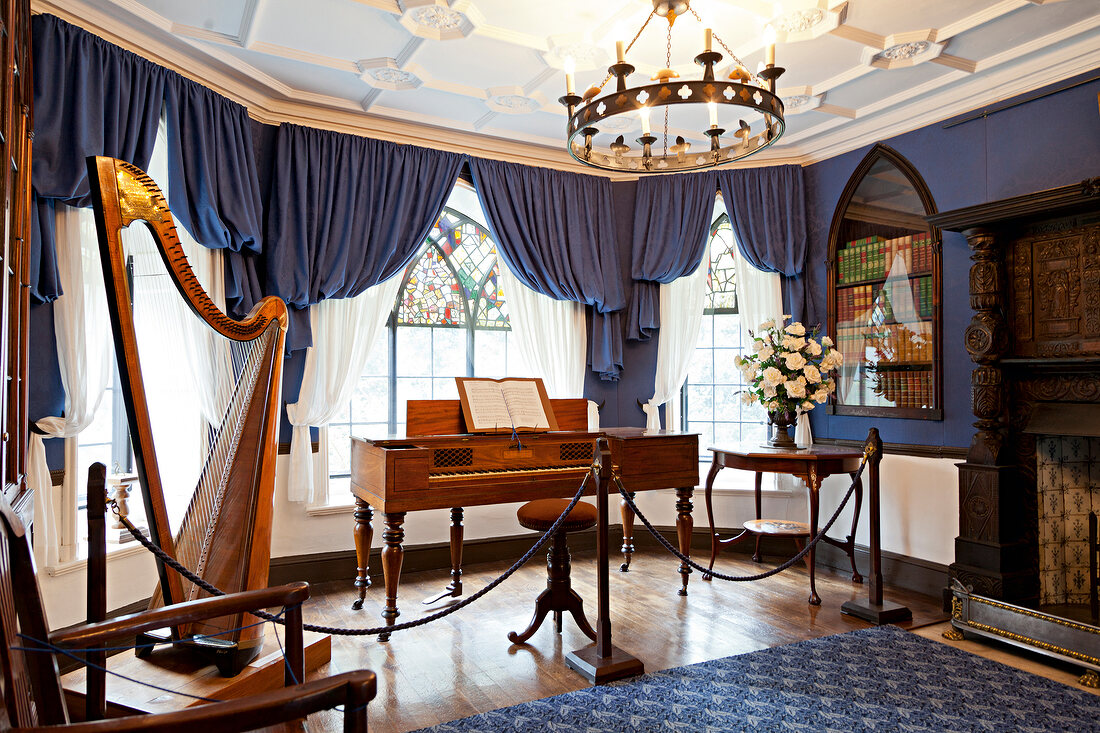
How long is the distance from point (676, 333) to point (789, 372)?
1.23 metres

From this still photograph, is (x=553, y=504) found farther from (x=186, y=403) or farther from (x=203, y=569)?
(x=186, y=403)

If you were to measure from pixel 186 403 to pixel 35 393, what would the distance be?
86cm

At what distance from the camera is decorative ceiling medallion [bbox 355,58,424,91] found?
13.2ft

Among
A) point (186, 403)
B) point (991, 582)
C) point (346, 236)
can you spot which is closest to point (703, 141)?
point (346, 236)

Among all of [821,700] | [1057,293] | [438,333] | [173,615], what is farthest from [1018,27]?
[173,615]

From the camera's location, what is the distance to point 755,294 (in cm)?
557

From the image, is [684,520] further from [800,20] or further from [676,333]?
[800,20]

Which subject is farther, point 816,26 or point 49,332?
point 816,26

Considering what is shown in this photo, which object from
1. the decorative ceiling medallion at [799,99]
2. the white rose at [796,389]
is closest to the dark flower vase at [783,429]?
the white rose at [796,389]

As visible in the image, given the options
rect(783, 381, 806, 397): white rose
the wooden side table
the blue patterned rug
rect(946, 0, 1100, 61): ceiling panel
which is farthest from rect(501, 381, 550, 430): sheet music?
rect(946, 0, 1100, 61): ceiling panel

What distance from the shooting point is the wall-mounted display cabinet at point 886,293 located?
4594 millimetres

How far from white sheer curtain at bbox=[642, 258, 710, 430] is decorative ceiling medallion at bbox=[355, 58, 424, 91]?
2.47 m

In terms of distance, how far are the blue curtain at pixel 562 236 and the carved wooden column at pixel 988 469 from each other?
8.02ft

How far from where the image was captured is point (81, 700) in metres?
2.24
